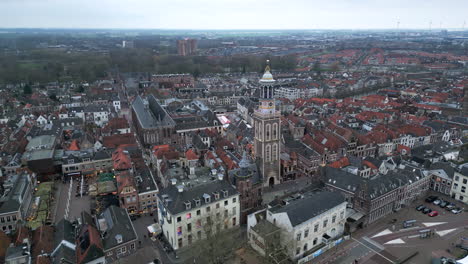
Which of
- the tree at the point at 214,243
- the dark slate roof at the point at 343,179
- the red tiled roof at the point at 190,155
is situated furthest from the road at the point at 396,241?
the red tiled roof at the point at 190,155

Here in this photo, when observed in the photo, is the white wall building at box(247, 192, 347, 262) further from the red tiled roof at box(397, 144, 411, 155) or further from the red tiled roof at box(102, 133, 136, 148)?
the red tiled roof at box(102, 133, 136, 148)

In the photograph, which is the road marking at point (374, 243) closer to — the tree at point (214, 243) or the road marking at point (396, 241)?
the road marking at point (396, 241)

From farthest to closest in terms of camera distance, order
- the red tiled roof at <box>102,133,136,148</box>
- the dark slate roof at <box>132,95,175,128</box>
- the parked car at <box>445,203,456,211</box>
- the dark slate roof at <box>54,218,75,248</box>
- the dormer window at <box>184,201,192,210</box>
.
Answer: the dark slate roof at <box>132,95,175,128</box> → the red tiled roof at <box>102,133,136,148</box> → the parked car at <box>445,203,456,211</box> → the dormer window at <box>184,201,192,210</box> → the dark slate roof at <box>54,218,75,248</box>

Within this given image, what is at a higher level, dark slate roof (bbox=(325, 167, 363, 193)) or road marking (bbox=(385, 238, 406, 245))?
dark slate roof (bbox=(325, 167, 363, 193))

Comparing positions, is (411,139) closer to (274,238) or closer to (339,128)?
(339,128)

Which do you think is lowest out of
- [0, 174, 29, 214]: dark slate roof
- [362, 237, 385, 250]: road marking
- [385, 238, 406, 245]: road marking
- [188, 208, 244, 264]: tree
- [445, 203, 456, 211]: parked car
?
[385, 238, 406, 245]: road marking

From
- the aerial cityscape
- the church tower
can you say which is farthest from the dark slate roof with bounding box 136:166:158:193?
the church tower
